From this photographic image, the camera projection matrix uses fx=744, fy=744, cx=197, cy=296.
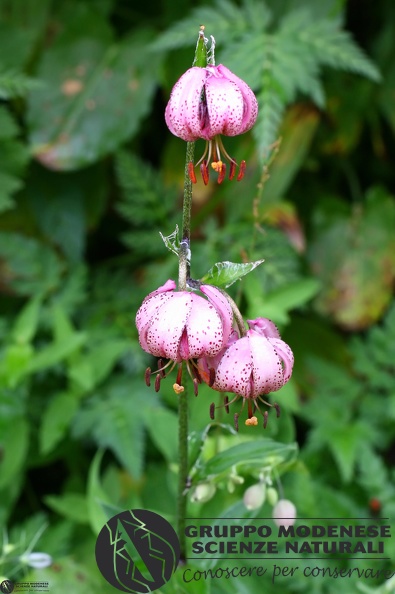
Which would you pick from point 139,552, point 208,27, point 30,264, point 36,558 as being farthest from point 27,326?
point 208,27

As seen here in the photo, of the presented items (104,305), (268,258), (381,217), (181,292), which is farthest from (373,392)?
(181,292)

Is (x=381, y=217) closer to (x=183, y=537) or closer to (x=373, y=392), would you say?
(x=373, y=392)

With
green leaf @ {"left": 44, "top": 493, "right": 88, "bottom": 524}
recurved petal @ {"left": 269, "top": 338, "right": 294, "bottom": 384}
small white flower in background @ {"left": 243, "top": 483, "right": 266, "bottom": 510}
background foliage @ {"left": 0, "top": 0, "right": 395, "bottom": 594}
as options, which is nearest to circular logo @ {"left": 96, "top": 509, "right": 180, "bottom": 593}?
small white flower in background @ {"left": 243, "top": 483, "right": 266, "bottom": 510}

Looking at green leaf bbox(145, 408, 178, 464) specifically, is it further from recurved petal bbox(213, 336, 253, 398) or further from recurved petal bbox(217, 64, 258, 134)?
recurved petal bbox(217, 64, 258, 134)

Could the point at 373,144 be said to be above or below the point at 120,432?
above

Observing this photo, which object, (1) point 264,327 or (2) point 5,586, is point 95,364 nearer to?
(2) point 5,586

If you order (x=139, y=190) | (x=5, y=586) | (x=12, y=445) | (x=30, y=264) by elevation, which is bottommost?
(x=5, y=586)
